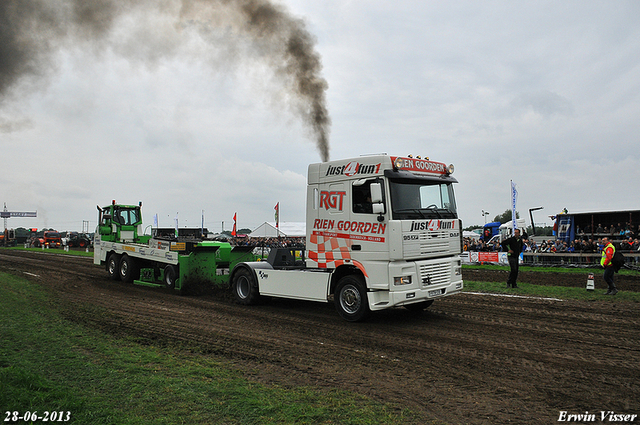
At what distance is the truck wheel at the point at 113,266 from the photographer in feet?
55.0

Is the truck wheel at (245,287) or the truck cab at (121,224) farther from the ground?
the truck cab at (121,224)

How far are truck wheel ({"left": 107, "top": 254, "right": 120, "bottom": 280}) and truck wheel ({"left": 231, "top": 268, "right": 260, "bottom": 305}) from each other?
7800 millimetres

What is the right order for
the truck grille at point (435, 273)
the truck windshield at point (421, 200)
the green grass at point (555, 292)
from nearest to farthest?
the truck windshield at point (421, 200) → the truck grille at point (435, 273) → the green grass at point (555, 292)

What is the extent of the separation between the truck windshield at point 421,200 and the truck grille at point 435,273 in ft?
3.20

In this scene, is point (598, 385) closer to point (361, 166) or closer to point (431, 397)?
point (431, 397)

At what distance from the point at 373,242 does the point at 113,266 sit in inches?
508

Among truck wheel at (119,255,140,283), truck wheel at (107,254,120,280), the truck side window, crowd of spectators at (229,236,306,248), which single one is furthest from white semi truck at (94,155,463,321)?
truck wheel at (107,254,120,280)

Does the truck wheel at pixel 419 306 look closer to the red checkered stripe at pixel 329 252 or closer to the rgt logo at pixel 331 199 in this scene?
the red checkered stripe at pixel 329 252

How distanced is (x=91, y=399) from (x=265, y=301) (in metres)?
6.76

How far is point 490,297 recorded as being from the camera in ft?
38.7

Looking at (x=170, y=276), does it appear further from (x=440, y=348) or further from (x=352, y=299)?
(x=440, y=348)

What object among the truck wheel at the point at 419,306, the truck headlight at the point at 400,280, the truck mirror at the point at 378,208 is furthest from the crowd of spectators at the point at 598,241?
the truck mirror at the point at 378,208

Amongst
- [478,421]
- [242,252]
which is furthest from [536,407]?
[242,252]

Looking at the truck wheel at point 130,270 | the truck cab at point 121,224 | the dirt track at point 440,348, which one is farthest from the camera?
the truck cab at point 121,224
